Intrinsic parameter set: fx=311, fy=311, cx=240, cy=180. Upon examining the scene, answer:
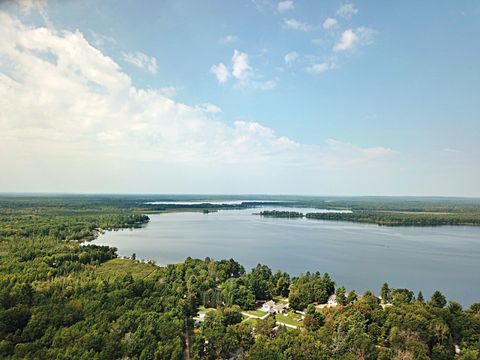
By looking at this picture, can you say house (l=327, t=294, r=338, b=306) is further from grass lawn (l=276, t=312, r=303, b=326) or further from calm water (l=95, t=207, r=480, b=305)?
calm water (l=95, t=207, r=480, b=305)

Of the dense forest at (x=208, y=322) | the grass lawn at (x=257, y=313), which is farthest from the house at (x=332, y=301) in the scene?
the grass lawn at (x=257, y=313)

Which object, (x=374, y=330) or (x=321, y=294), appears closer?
(x=374, y=330)

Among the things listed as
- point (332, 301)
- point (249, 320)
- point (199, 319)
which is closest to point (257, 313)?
point (249, 320)

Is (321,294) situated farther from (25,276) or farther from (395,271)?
(25,276)

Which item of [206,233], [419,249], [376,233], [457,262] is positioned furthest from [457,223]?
[206,233]

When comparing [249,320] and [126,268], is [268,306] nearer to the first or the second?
[249,320]

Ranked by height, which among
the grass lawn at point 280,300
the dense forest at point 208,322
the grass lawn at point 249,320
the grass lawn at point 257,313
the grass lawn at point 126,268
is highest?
the dense forest at point 208,322

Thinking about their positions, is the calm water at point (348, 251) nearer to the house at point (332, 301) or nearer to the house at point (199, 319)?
the house at point (332, 301)

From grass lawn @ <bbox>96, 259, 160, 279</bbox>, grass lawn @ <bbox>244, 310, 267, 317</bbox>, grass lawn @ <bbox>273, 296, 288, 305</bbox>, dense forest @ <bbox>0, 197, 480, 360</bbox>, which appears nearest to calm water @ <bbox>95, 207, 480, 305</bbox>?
grass lawn @ <bbox>96, 259, 160, 279</bbox>
